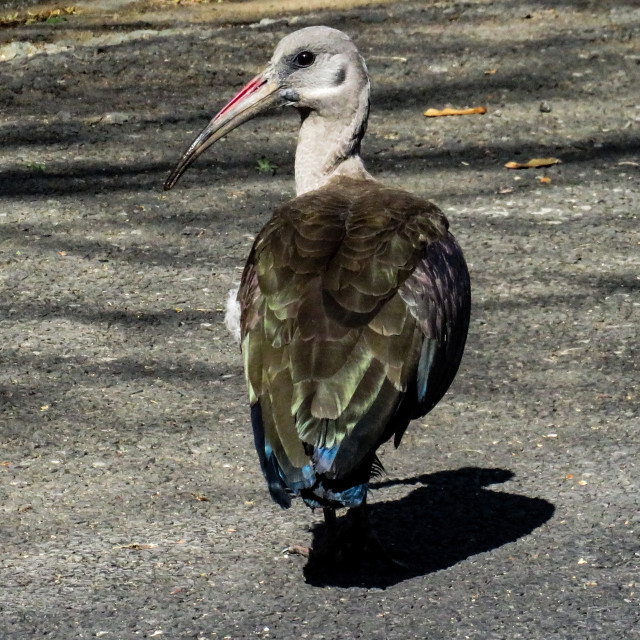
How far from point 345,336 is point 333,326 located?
2.2 inches

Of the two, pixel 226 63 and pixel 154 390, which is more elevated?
pixel 226 63

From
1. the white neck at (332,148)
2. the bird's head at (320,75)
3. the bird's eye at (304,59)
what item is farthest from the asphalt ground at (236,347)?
the bird's eye at (304,59)

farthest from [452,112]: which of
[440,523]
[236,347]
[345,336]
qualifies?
[345,336]

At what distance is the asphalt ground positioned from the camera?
13.8 feet

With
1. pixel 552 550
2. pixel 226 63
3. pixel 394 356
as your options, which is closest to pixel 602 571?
pixel 552 550

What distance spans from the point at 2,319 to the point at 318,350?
3.00 metres

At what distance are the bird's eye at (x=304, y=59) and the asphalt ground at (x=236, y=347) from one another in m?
1.48

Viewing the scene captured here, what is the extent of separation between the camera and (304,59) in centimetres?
544

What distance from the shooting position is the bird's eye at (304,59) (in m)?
5.43

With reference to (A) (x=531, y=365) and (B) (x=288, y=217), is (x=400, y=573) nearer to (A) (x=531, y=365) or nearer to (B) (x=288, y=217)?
(B) (x=288, y=217)

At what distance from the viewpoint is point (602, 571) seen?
429 centimetres

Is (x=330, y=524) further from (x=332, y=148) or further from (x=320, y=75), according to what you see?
(x=320, y=75)

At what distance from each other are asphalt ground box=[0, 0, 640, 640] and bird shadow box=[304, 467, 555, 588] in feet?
0.04

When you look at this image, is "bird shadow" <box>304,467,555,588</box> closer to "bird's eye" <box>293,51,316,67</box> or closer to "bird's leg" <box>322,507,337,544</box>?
"bird's leg" <box>322,507,337,544</box>
